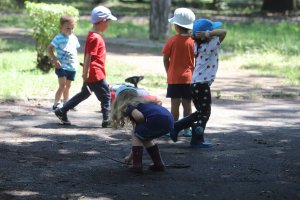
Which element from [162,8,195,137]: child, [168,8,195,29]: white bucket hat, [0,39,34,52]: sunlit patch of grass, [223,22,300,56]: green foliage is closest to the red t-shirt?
[162,8,195,137]: child

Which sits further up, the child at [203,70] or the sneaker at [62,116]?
the child at [203,70]

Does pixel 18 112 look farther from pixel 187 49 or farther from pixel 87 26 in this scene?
pixel 87 26

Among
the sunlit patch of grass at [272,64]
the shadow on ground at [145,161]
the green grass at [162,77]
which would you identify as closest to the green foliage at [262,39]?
the green grass at [162,77]

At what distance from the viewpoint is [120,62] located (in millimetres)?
16453

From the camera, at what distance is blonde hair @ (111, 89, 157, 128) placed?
22.3 ft

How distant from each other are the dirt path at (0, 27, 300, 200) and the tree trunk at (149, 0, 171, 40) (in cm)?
1027

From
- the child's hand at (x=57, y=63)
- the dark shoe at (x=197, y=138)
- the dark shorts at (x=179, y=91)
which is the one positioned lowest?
the dark shoe at (x=197, y=138)

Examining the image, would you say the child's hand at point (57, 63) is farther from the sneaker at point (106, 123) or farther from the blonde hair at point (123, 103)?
the blonde hair at point (123, 103)

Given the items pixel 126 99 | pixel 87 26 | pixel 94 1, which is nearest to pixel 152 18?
pixel 87 26

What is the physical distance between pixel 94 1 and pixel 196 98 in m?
32.8

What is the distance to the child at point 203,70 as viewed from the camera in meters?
7.98

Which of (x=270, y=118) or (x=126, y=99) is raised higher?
(x=126, y=99)

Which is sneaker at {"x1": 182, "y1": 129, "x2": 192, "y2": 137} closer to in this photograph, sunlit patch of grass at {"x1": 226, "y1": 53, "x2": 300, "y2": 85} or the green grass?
the green grass

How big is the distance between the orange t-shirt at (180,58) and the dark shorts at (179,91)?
0.19ft
